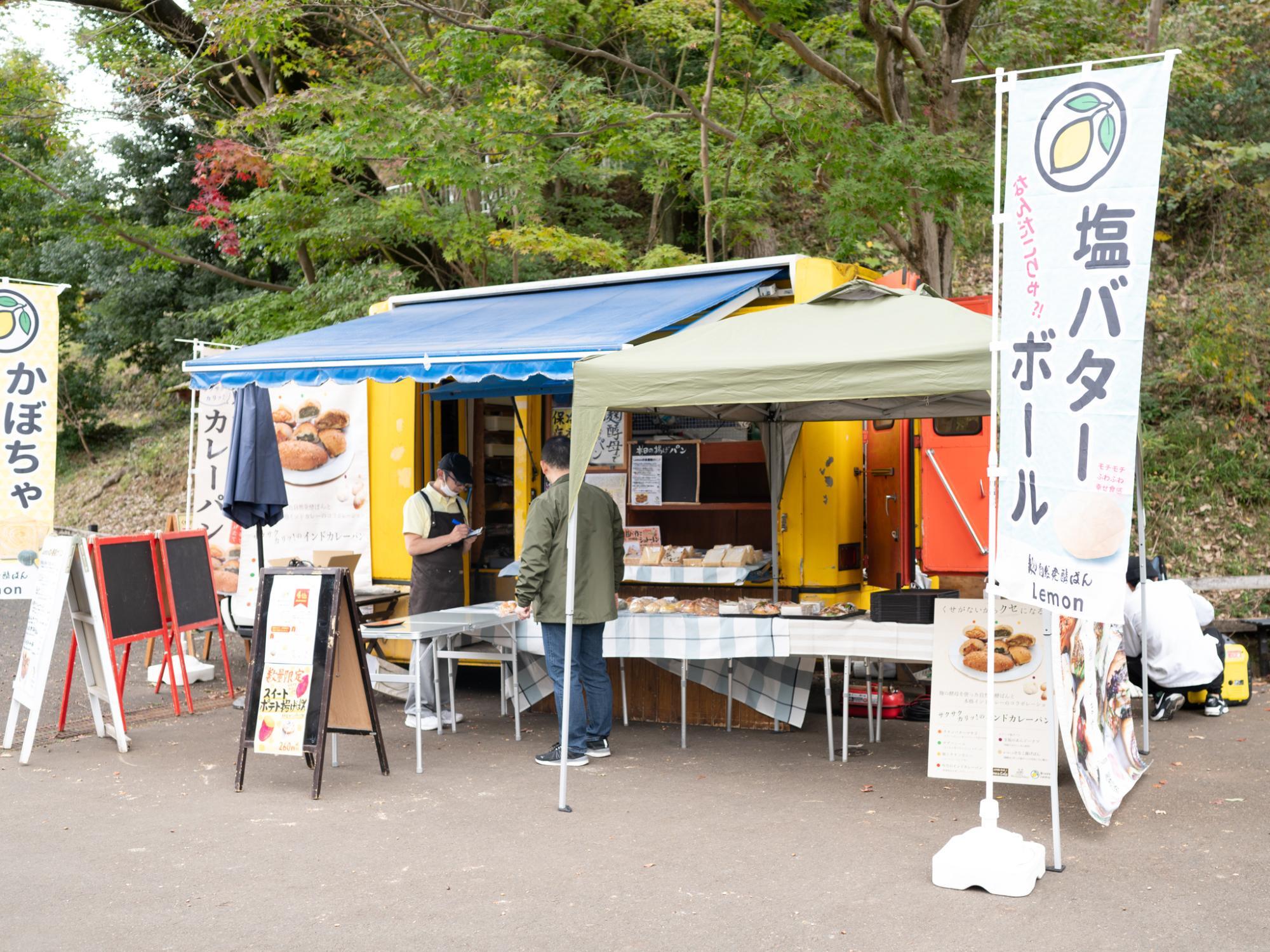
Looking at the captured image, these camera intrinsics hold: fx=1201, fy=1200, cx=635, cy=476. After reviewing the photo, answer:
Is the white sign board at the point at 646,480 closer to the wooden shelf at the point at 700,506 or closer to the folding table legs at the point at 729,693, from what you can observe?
the wooden shelf at the point at 700,506

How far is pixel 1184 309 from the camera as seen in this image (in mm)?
16422

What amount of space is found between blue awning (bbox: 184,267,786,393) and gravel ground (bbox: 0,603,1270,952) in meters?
2.29

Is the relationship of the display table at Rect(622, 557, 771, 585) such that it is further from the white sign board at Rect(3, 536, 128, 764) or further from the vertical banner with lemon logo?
the vertical banner with lemon logo

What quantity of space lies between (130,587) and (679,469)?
3.77 m

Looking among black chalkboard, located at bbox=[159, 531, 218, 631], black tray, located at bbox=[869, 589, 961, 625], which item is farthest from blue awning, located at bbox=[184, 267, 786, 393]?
black tray, located at bbox=[869, 589, 961, 625]

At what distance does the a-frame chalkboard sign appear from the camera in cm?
608

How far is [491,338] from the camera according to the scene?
24.6 feet

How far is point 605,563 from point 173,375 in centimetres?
1717

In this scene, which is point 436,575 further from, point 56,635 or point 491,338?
point 56,635

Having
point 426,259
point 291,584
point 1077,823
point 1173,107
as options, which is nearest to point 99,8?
point 426,259

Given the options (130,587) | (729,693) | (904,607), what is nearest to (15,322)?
(130,587)

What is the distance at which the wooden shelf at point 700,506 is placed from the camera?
27.8ft

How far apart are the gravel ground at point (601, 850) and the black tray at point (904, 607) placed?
0.83 metres

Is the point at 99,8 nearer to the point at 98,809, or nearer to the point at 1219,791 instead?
the point at 98,809
